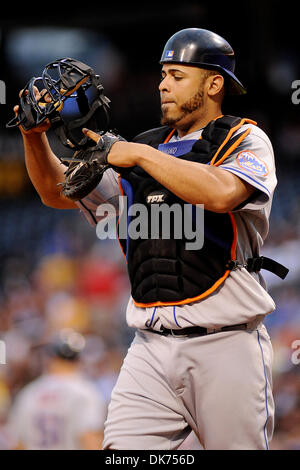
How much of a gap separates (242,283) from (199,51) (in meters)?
0.91

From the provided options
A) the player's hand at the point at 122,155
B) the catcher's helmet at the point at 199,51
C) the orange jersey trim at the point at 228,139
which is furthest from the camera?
the catcher's helmet at the point at 199,51

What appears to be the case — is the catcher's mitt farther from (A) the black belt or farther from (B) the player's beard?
(A) the black belt

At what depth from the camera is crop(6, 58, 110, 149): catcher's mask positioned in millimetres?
2648

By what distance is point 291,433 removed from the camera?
5.69 meters

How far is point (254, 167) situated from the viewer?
2.57 metres

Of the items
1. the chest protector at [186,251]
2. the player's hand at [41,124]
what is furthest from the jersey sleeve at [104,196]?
the player's hand at [41,124]

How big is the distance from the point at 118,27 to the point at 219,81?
1179 centimetres

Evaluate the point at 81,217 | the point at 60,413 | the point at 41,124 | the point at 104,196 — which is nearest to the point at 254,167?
the point at 104,196

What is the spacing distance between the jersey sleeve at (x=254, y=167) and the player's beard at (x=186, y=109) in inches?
9.7

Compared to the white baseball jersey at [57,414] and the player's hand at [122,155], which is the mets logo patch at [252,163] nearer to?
the player's hand at [122,155]

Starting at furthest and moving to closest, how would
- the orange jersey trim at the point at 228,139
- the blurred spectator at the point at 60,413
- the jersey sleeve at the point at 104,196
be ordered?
the blurred spectator at the point at 60,413 < the jersey sleeve at the point at 104,196 < the orange jersey trim at the point at 228,139

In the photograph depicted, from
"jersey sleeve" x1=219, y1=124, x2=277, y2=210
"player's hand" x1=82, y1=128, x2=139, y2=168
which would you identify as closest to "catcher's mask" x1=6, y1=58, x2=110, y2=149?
"player's hand" x1=82, y1=128, x2=139, y2=168

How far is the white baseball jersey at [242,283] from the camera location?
2.56 m

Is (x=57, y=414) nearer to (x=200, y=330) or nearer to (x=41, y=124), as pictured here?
(x=200, y=330)
